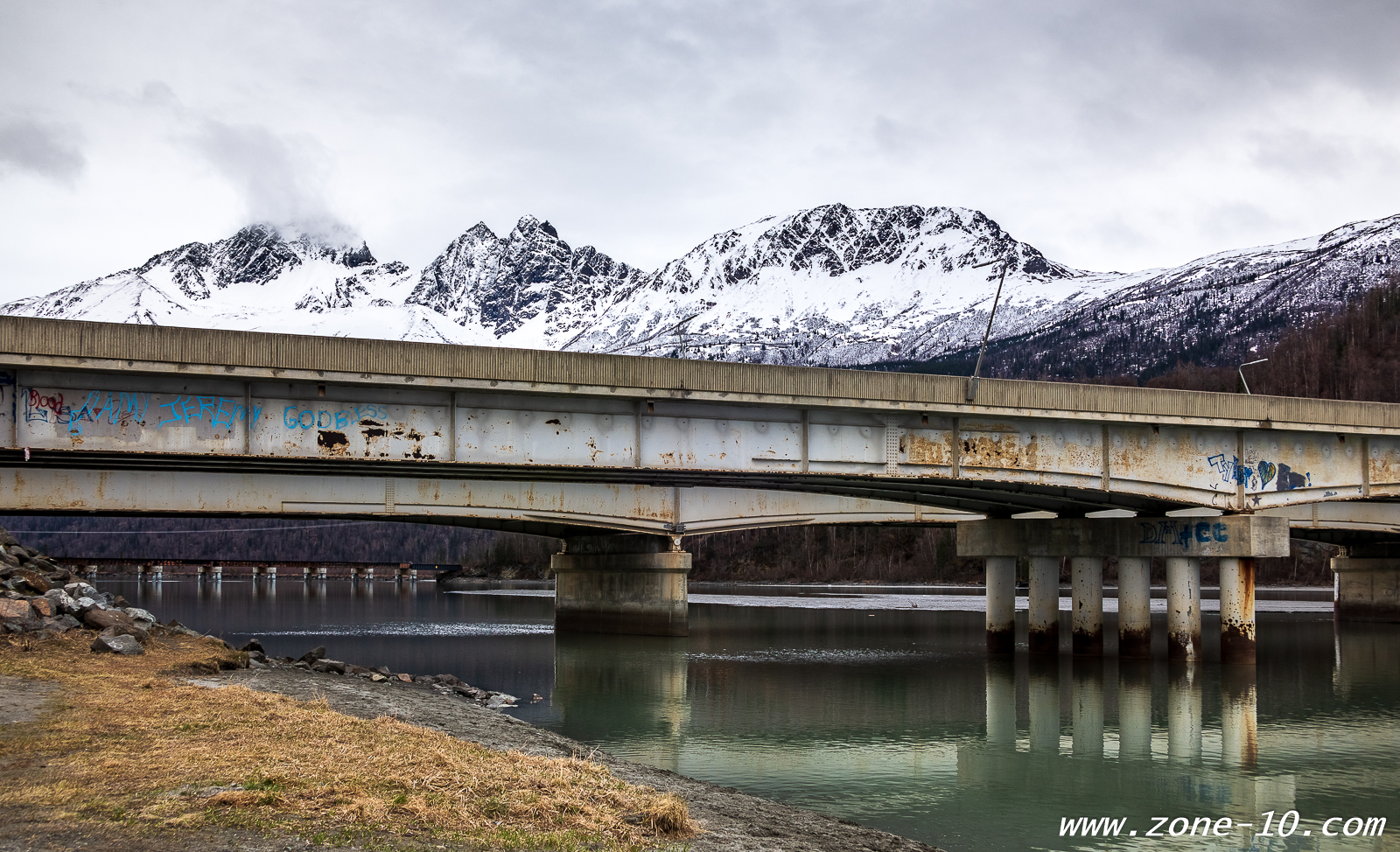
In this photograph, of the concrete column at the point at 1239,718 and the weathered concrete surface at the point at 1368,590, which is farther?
the weathered concrete surface at the point at 1368,590

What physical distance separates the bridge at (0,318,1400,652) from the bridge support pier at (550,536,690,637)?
3.49 feet

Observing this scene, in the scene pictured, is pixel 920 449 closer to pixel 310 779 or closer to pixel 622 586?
pixel 310 779

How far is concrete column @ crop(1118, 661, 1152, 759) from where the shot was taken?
78.6ft

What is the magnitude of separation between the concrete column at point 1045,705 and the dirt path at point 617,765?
9447 mm

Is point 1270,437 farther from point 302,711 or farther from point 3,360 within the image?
point 3,360

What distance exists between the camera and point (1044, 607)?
41.6 metres

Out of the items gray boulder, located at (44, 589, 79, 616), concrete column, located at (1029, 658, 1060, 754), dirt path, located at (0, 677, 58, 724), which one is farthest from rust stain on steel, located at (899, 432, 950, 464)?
dirt path, located at (0, 677, 58, 724)

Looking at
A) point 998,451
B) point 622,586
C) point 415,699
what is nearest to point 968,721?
point 998,451

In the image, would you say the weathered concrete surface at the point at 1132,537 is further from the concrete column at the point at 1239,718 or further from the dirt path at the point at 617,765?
the dirt path at the point at 617,765

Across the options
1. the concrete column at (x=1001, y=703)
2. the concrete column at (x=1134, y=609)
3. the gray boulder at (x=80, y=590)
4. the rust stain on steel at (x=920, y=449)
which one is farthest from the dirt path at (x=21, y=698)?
the concrete column at (x=1134, y=609)

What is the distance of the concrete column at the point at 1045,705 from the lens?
24.5 m

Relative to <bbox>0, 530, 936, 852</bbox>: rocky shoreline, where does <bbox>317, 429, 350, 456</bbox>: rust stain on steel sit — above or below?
above

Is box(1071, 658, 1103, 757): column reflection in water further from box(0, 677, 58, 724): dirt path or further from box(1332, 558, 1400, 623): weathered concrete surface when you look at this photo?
box(1332, 558, 1400, 623): weathered concrete surface

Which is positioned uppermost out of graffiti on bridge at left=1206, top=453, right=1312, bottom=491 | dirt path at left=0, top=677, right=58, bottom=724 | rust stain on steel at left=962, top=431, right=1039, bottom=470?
rust stain on steel at left=962, top=431, right=1039, bottom=470
